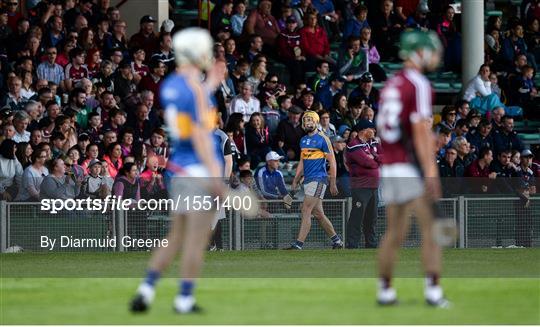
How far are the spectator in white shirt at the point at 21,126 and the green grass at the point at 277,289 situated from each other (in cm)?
233

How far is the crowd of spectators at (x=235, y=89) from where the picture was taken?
21.0 m

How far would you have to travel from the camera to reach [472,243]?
21562 mm

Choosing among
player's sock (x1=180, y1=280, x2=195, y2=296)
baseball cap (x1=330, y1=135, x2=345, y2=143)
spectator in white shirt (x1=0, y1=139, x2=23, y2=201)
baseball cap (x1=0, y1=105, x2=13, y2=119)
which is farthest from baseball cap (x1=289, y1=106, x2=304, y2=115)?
player's sock (x1=180, y1=280, x2=195, y2=296)

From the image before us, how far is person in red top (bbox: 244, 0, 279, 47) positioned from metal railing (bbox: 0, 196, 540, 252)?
5.71 meters

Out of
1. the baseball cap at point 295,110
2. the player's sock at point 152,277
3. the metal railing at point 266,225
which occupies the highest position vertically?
the baseball cap at point 295,110

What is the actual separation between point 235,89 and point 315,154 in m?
4.02

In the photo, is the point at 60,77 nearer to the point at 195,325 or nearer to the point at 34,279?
the point at 34,279

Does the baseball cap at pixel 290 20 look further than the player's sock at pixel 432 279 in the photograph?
Yes

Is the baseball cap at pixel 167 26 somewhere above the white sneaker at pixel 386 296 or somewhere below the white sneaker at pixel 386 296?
above

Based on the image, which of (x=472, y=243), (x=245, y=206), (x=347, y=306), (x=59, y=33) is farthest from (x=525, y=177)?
(x=347, y=306)

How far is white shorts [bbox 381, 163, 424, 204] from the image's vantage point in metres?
11.0

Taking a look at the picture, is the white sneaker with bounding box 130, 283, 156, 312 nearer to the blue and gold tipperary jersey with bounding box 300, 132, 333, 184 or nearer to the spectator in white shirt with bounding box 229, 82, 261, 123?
the blue and gold tipperary jersey with bounding box 300, 132, 333, 184

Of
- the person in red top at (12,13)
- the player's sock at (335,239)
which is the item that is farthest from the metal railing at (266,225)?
the person in red top at (12,13)

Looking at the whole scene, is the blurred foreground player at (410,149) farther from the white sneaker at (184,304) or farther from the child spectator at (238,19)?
the child spectator at (238,19)
